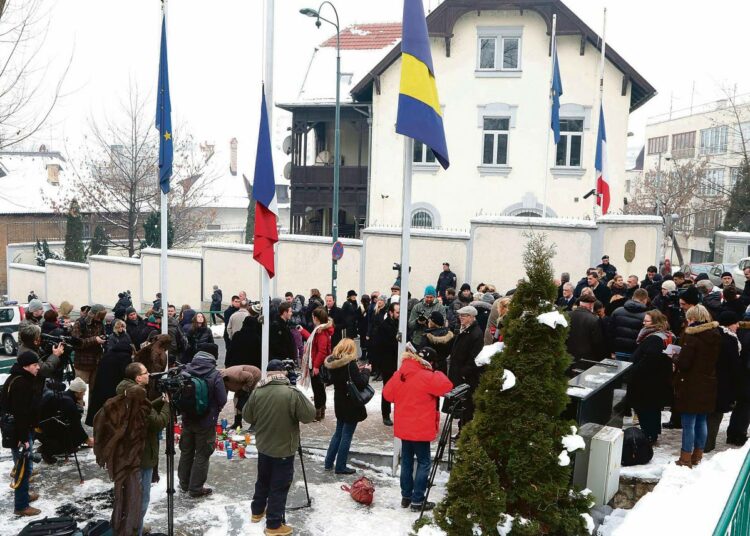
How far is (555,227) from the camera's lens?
727 inches

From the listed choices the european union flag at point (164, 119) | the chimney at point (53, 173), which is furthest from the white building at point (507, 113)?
the chimney at point (53, 173)

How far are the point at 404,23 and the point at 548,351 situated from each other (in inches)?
176

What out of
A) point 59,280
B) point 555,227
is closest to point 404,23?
point 555,227

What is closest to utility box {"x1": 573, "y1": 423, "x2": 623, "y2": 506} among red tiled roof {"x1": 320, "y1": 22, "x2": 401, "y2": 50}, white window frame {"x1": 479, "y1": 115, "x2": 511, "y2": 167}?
white window frame {"x1": 479, "y1": 115, "x2": 511, "y2": 167}

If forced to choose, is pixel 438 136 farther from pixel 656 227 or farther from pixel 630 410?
pixel 656 227

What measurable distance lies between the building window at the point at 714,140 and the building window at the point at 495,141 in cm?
3409

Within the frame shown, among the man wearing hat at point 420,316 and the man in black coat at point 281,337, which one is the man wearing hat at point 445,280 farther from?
the man in black coat at point 281,337

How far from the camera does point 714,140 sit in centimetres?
5791

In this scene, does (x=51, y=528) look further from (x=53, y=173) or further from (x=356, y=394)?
(x=53, y=173)

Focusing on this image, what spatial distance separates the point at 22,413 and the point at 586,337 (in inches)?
277

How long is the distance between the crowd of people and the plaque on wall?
635 centimetres

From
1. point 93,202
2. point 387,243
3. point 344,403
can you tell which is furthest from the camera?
point 93,202

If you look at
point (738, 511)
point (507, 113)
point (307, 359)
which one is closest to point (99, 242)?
point (507, 113)

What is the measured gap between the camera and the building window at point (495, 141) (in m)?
28.0
